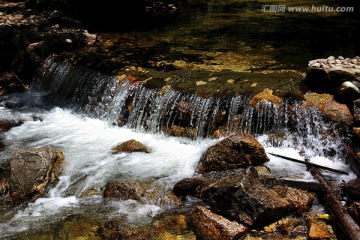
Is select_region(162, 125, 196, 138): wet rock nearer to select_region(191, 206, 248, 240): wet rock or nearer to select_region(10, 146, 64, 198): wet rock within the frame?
select_region(10, 146, 64, 198): wet rock

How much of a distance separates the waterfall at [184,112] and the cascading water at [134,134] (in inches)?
0.9

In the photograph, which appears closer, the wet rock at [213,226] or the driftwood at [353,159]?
the wet rock at [213,226]

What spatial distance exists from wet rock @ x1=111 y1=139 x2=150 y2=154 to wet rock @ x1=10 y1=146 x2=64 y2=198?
1483mm

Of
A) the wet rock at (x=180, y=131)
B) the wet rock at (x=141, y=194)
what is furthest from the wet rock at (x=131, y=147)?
the wet rock at (x=141, y=194)

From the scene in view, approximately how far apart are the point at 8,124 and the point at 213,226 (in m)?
7.17

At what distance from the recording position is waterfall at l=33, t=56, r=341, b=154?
23.1ft

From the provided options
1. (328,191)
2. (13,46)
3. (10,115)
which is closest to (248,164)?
(328,191)

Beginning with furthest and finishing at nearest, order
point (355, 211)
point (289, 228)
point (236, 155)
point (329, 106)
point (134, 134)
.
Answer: point (134, 134) → point (329, 106) → point (236, 155) → point (289, 228) → point (355, 211)

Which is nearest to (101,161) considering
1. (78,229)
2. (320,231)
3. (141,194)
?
(141,194)

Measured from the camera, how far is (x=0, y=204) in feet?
18.6

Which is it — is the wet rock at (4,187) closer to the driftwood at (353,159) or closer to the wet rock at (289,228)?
the wet rock at (289,228)

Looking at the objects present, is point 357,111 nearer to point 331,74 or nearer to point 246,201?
point 331,74

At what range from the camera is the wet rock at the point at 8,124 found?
889 cm

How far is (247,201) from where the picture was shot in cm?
471
